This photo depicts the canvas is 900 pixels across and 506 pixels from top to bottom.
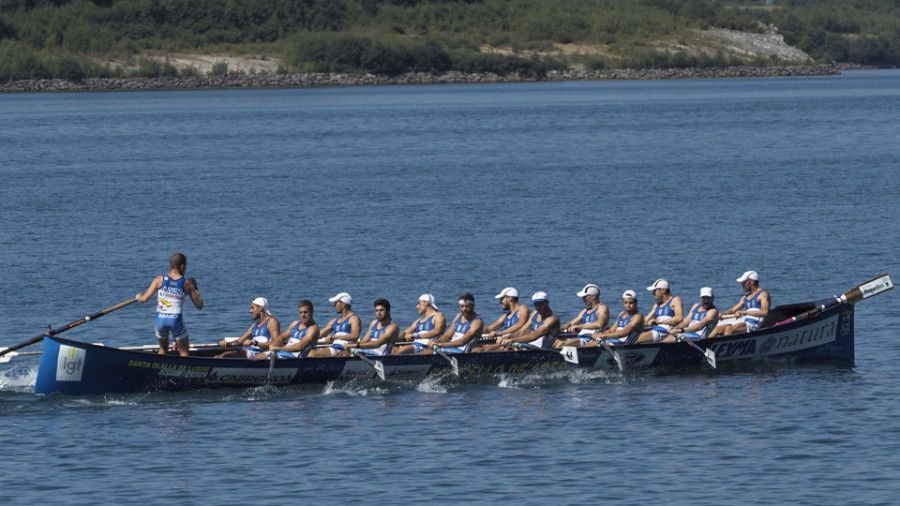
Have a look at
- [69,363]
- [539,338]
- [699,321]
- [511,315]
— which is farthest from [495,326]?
[69,363]

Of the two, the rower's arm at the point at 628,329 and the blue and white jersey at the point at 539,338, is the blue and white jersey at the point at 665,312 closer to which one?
the rower's arm at the point at 628,329

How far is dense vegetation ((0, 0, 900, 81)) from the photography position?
14475 cm

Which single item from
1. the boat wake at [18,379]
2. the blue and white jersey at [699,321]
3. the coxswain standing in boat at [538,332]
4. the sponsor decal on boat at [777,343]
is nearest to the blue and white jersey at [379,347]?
the coxswain standing in boat at [538,332]

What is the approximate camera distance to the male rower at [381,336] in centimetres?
2650

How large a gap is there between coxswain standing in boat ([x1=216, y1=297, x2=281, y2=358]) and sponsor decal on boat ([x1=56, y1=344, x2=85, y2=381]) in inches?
127

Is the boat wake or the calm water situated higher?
the calm water

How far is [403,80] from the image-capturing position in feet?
525

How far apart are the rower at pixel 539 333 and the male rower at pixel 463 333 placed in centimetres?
70

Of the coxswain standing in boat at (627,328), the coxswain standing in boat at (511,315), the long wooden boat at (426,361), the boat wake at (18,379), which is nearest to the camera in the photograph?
the long wooden boat at (426,361)

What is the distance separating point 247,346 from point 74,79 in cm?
11822

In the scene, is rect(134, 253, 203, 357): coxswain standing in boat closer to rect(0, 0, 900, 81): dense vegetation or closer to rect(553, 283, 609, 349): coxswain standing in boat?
rect(553, 283, 609, 349): coxswain standing in boat

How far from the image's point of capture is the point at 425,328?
1084 inches

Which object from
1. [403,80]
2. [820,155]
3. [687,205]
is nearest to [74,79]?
[403,80]

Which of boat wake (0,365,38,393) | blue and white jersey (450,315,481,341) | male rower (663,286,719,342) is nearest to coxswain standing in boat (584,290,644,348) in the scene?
male rower (663,286,719,342)
